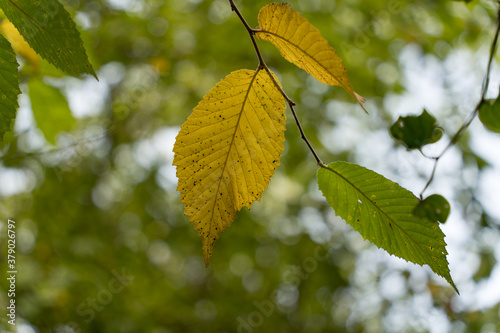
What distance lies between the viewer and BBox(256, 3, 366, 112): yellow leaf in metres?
0.49

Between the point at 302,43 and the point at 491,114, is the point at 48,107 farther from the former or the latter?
the point at 491,114

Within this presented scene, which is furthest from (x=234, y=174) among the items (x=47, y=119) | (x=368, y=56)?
(x=368, y=56)

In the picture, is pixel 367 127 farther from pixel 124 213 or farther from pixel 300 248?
pixel 124 213

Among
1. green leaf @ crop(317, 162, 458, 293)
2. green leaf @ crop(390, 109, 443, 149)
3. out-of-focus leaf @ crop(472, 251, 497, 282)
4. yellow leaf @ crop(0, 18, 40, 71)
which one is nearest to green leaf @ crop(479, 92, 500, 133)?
green leaf @ crop(390, 109, 443, 149)

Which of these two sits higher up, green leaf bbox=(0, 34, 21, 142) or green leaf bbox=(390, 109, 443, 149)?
green leaf bbox=(0, 34, 21, 142)

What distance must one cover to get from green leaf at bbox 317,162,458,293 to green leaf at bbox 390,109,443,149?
0.11 m

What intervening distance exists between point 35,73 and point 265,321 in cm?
196

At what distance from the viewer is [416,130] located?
480 millimetres

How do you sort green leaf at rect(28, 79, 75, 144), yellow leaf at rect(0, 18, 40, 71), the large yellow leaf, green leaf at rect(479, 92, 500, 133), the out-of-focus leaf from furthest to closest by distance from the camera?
1. the out-of-focus leaf
2. green leaf at rect(28, 79, 75, 144)
3. yellow leaf at rect(0, 18, 40, 71)
4. the large yellow leaf
5. green leaf at rect(479, 92, 500, 133)

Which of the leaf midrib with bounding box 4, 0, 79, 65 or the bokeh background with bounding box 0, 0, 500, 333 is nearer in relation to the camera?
the leaf midrib with bounding box 4, 0, 79, 65

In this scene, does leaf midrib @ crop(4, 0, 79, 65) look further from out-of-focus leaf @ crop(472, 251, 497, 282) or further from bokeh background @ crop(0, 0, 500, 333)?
out-of-focus leaf @ crop(472, 251, 497, 282)

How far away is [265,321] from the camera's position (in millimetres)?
2389

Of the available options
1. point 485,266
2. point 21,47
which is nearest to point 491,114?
point 21,47

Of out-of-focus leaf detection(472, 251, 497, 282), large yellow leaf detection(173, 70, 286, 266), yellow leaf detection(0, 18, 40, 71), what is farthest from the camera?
out-of-focus leaf detection(472, 251, 497, 282)
